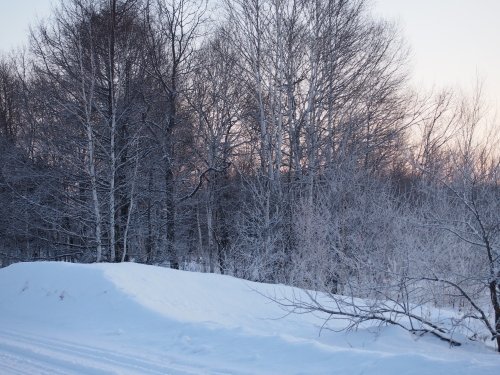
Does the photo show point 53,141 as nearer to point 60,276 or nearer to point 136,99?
point 136,99

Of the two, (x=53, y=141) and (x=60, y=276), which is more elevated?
(x=53, y=141)

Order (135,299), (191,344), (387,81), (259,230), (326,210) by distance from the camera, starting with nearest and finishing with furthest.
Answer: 1. (191,344)
2. (135,299)
3. (326,210)
4. (259,230)
5. (387,81)

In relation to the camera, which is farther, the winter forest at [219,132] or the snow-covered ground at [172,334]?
the winter forest at [219,132]

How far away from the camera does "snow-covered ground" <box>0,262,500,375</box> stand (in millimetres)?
5176

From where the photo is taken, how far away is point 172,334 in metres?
6.82

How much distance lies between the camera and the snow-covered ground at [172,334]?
5.18 meters

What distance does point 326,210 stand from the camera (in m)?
13.5

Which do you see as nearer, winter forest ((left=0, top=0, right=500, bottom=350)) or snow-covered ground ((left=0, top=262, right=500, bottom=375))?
snow-covered ground ((left=0, top=262, right=500, bottom=375))

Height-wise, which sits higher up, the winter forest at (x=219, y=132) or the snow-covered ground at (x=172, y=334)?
the winter forest at (x=219, y=132)

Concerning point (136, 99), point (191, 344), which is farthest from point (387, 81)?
point (191, 344)

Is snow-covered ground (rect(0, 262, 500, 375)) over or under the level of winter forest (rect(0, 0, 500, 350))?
under

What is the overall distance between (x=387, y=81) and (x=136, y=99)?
10.3m

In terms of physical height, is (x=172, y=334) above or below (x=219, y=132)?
below

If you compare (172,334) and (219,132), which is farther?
(219,132)
